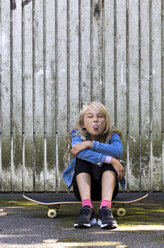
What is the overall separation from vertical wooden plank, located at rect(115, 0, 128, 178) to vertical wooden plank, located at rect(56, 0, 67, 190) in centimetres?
50

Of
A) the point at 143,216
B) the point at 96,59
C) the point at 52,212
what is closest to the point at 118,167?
the point at 143,216

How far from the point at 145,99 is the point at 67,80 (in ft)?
2.56

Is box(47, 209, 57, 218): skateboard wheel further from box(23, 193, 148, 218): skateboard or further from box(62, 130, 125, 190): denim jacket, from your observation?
box(62, 130, 125, 190): denim jacket

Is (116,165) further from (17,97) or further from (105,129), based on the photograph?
(17,97)

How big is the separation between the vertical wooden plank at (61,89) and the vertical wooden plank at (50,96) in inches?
1.9

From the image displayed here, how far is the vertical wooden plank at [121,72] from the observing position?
166 inches

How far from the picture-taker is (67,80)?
4242mm

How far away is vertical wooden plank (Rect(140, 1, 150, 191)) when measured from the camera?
4215 mm

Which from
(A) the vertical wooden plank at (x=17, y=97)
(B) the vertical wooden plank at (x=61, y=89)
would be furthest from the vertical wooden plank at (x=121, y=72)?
(A) the vertical wooden plank at (x=17, y=97)

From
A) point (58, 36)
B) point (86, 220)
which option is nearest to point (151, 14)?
point (58, 36)

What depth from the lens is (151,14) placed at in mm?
4250

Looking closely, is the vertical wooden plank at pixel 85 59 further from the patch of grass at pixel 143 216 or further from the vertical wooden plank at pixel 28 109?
the patch of grass at pixel 143 216

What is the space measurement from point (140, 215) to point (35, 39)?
2.05m

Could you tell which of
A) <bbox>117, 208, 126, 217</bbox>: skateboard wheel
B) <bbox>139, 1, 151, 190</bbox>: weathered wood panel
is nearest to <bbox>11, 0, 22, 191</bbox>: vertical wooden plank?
<bbox>139, 1, 151, 190</bbox>: weathered wood panel
